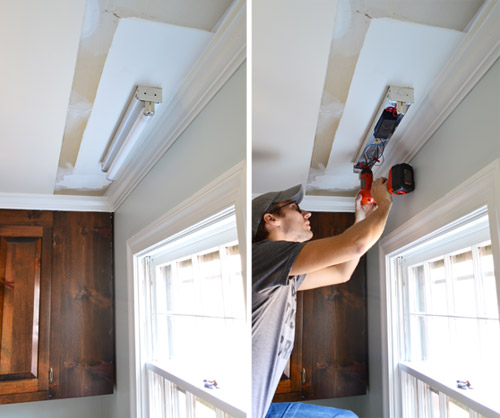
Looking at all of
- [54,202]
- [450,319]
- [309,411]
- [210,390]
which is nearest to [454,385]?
[450,319]

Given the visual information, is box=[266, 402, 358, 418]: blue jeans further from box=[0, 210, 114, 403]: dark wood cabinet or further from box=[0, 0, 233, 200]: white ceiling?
box=[0, 0, 233, 200]: white ceiling

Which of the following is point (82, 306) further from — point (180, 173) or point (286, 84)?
point (286, 84)

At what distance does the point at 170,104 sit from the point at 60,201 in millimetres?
140

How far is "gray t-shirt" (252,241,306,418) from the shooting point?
587 millimetres

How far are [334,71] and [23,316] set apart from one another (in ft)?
1.44

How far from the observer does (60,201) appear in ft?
1.37

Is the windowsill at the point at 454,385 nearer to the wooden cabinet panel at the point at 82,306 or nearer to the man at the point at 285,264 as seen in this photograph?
the man at the point at 285,264

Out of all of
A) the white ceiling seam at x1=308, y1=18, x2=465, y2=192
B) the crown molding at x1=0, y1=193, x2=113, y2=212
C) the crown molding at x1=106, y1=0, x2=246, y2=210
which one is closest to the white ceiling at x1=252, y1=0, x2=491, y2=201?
the white ceiling seam at x1=308, y1=18, x2=465, y2=192

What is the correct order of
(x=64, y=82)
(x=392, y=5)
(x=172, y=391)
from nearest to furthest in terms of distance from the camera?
(x=64, y=82) < (x=172, y=391) < (x=392, y=5)

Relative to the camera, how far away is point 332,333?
561 millimetres

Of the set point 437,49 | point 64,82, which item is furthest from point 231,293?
point 437,49

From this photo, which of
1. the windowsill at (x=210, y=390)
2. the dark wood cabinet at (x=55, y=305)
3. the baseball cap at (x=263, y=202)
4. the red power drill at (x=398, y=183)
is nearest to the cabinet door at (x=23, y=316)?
the dark wood cabinet at (x=55, y=305)

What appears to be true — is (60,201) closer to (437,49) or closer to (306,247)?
(306,247)

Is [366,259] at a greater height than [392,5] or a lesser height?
lesser
